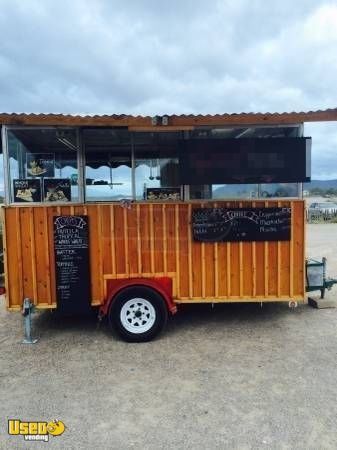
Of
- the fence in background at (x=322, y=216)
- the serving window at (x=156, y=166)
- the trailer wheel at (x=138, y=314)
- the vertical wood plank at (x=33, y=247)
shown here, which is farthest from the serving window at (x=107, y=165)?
the fence in background at (x=322, y=216)

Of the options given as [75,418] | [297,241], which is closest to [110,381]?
[75,418]

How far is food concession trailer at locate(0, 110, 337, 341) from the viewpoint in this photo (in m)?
5.21

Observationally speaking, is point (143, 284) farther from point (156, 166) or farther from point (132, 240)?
point (156, 166)

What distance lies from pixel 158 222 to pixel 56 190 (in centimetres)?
152

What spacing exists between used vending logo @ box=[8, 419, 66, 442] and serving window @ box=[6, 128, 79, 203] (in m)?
2.91

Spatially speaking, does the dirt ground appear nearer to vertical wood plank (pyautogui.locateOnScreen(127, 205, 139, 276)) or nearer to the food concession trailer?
the food concession trailer

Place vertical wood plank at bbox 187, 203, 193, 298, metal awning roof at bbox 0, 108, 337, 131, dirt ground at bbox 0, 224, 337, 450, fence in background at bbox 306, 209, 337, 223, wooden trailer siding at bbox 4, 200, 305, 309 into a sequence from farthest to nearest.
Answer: fence in background at bbox 306, 209, 337, 223 < vertical wood plank at bbox 187, 203, 193, 298 < wooden trailer siding at bbox 4, 200, 305, 309 < metal awning roof at bbox 0, 108, 337, 131 < dirt ground at bbox 0, 224, 337, 450

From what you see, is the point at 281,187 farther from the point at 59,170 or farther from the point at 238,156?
the point at 59,170

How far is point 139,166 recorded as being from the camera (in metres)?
5.79

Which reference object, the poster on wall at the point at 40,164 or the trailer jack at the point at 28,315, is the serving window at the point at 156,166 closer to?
the poster on wall at the point at 40,164

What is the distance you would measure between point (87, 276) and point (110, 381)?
163 cm

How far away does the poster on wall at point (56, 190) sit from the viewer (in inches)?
210

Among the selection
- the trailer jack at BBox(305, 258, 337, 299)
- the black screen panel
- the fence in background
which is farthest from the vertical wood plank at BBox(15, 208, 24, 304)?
the fence in background

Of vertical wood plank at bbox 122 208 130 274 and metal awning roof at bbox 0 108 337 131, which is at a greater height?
metal awning roof at bbox 0 108 337 131
